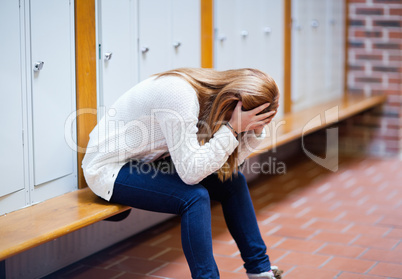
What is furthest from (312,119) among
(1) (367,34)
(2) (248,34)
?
(1) (367,34)

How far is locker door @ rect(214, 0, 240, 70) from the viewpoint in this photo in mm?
3270

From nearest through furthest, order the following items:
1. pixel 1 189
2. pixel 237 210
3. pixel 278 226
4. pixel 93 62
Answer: pixel 1 189
pixel 237 210
pixel 93 62
pixel 278 226

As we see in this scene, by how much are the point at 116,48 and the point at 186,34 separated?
60 centimetres

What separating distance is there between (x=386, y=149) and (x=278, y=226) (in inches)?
83.3

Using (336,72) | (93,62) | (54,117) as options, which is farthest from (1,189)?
(336,72)

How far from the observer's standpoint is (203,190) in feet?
6.75

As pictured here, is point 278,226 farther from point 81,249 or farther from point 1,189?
point 1,189

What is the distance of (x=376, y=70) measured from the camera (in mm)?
4887

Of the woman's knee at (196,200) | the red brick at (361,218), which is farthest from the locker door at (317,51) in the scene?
the woman's knee at (196,200)

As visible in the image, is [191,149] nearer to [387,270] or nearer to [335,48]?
[387,270]

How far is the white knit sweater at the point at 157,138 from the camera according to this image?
6.65 ft

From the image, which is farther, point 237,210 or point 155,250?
point 155,250

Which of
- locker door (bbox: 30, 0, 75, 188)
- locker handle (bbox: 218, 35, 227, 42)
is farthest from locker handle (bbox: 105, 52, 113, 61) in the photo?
locker handle (bbox: 218, 35, 227, 42)

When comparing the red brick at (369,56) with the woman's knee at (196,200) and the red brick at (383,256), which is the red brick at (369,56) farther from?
the woman's knee at (196,200)
